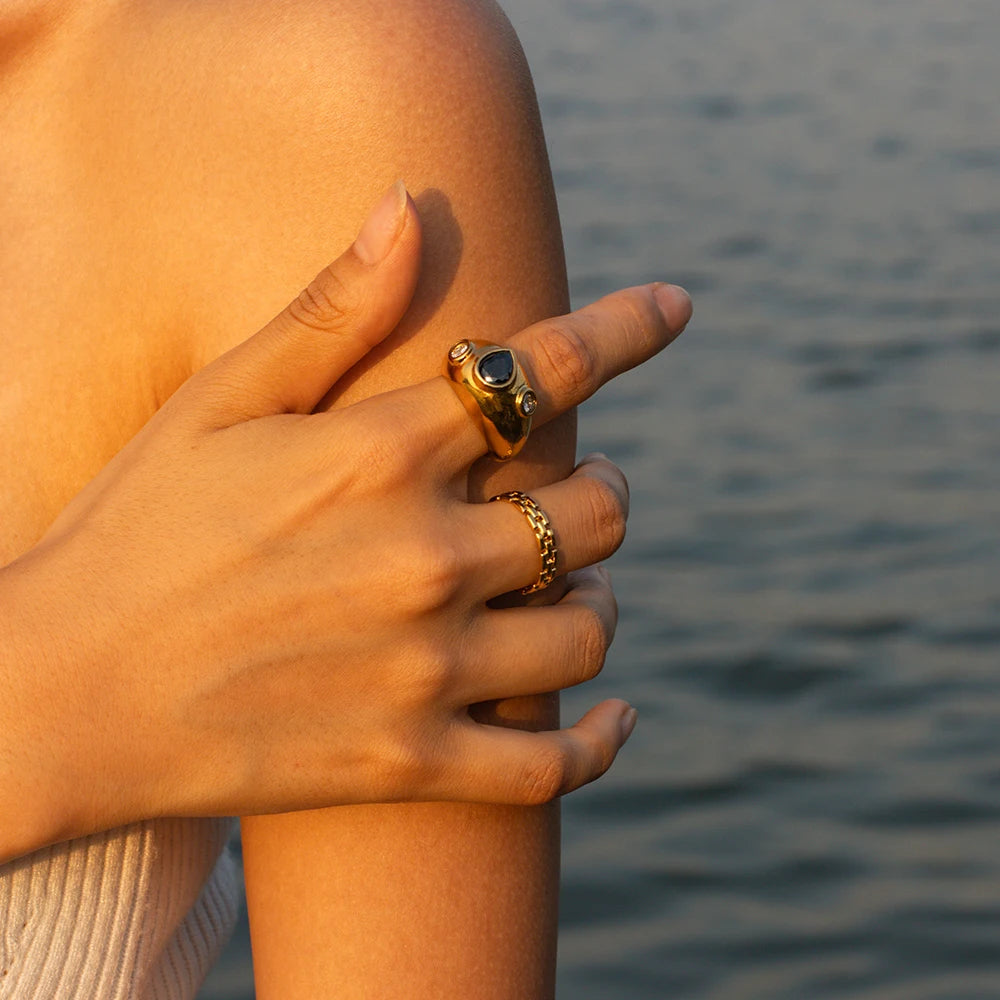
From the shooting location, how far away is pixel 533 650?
120 centimetres

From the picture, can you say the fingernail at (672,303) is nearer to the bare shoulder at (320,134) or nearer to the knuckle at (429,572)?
the bare shoulder at (320,134)

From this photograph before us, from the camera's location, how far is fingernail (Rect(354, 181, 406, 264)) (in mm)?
1109

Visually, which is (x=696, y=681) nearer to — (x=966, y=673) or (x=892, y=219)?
(x=966, y=673)

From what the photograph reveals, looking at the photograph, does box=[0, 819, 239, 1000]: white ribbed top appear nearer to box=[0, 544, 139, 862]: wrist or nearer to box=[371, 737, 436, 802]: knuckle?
box=[0, 544, 139, 862]: wrist

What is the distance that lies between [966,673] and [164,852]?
453 centimetres

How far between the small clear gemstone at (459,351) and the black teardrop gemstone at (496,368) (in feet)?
0.05

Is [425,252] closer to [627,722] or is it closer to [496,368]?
[496,368]

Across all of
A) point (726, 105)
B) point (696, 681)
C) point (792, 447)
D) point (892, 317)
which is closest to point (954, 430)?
point (792, 447)

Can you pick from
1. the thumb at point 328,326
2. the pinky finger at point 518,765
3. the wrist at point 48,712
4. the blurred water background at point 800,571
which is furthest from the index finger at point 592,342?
the blurred water background at point 800,571

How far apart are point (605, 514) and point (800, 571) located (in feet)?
15.6

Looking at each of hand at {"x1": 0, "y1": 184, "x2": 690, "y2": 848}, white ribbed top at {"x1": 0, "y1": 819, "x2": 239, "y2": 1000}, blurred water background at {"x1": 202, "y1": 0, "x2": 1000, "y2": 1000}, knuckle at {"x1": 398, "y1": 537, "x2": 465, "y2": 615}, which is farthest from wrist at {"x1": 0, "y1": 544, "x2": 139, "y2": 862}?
blurred water background at {"x1": 202, "y1": 0, "x2": 1000, "y2": 1000}

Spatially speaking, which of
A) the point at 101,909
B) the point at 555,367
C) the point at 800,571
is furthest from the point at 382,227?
the point at 800,571

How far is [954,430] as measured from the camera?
6.74 metres

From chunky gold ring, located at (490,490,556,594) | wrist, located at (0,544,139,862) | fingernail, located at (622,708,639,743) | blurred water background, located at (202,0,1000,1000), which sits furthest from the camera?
blurred water background, located at (202,0,1000,1000)
